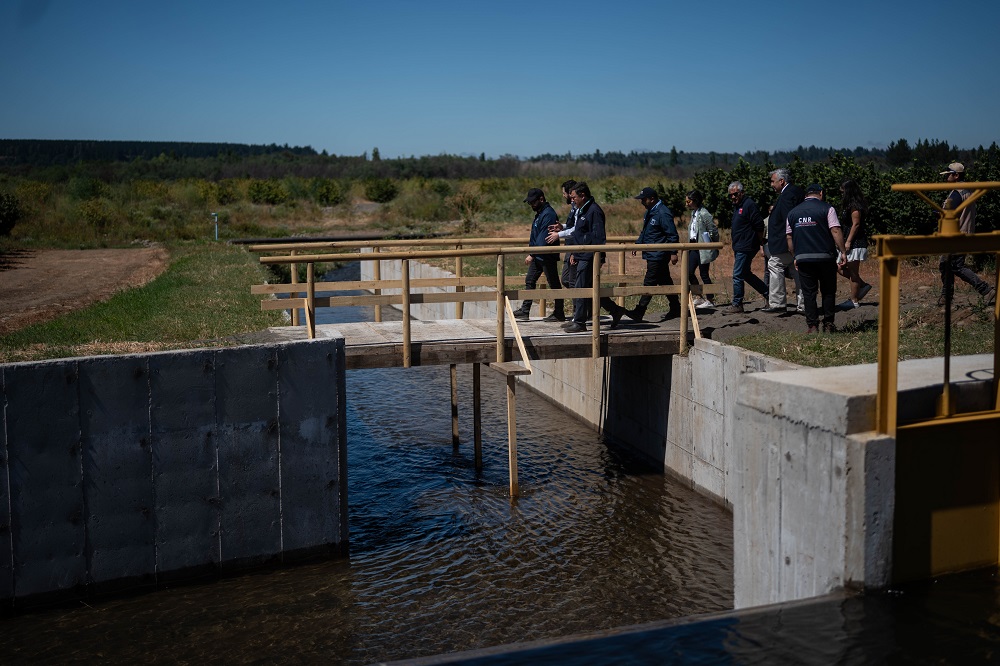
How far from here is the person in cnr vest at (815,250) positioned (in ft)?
36.4

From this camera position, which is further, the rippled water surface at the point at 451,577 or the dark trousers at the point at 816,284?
the dark trousers at the point at 816,284

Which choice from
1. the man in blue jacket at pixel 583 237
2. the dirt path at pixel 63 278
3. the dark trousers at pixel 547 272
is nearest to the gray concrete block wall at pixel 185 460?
the dark trousers at pixel 547 272

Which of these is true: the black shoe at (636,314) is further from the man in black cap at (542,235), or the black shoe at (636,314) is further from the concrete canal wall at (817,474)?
the concrete canal wall at (817,474)

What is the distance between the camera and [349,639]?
8.23m

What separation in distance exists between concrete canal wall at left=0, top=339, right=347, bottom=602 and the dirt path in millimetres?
7973

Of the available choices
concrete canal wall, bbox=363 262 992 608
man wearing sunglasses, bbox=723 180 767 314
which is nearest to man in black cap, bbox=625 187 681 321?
man wearing sunglasses, bbox=723 180 767 314

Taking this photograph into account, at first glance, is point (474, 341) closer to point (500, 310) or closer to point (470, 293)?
point (500, 310)

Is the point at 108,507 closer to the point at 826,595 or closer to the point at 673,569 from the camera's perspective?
the point at 673,569

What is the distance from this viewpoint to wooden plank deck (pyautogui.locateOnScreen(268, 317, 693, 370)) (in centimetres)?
1122

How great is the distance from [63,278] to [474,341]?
18970 mm

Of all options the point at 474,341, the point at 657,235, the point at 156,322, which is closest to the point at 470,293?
the point at 474,341

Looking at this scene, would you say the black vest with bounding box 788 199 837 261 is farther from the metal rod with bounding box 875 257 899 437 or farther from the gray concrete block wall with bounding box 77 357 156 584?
the gray concrete block wall with bounding box 77 357 156 584

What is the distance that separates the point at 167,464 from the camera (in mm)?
8969

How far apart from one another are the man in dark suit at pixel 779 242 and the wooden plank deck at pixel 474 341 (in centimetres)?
134
